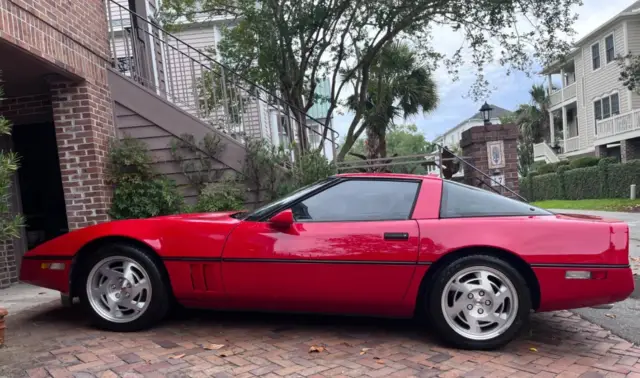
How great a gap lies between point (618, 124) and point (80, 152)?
23322 millimetres

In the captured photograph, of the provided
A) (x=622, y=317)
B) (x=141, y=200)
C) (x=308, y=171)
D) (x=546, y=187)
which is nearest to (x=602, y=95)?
(x=546, y=187)

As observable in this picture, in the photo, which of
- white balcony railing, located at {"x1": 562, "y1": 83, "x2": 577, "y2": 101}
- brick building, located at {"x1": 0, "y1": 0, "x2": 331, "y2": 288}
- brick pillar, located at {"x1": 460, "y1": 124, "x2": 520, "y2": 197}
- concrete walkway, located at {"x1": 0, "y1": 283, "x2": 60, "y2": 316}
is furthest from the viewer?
white balcony railing, located at {"x1": 562, "y1": 83, "x2": 577, "y2": 101}

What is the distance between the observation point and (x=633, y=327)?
12.6ft

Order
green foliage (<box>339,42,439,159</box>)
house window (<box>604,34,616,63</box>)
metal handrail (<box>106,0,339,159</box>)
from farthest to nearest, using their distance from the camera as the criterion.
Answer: house window (<box>604,34,616,63</box>)
green foliage (<box>339,42,439,159</box>)
metal handrail (<box>106,0,339,159</box>)

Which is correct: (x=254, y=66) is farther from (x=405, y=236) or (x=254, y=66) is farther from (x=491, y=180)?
(x=405, y=236)

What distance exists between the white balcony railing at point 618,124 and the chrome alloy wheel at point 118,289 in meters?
22.7

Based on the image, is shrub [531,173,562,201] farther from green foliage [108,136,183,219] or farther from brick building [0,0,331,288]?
green foliage [108,136,183,219]

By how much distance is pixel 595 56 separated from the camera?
82.4ft

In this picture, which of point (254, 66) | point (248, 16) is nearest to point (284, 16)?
point (248, 16)

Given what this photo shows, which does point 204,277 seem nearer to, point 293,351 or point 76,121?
point 293,351

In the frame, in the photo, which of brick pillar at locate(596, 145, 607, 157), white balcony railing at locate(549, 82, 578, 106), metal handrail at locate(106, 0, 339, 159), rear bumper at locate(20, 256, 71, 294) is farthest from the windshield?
white balcony railing at locate(549, 82, 578, 106)

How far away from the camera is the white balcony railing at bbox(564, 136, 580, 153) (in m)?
28.3

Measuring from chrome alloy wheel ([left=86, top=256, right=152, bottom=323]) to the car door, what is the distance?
27.0 inches

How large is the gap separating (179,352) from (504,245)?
2.32 meters
